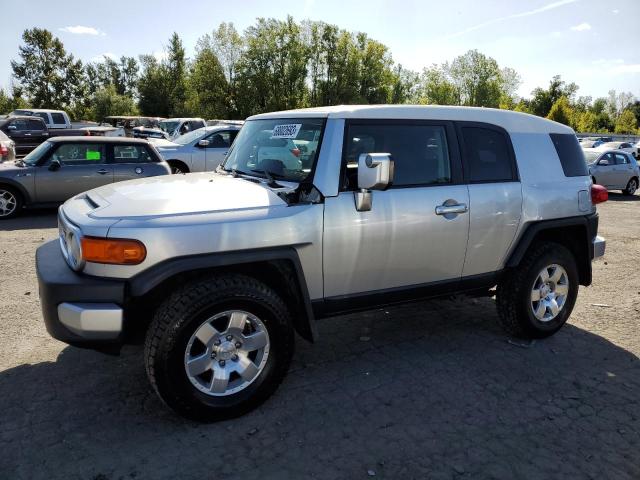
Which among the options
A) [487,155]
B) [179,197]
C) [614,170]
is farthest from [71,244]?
[614,170]

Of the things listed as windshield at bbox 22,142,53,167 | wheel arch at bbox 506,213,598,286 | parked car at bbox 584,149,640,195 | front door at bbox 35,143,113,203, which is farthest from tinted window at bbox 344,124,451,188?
parked car at bbox 584,149,640,195

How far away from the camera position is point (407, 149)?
3697 mm

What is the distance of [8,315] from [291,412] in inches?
120

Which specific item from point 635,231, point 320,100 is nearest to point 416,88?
point 320,100

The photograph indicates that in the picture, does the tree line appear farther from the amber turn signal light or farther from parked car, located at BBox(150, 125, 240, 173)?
the amber turn signal light

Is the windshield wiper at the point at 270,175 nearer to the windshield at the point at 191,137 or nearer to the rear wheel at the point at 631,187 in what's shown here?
the windshield at the point at 191,137

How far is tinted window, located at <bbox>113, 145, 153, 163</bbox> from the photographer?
998 centimetres

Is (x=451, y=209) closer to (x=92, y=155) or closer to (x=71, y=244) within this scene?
(x=71, y=244)

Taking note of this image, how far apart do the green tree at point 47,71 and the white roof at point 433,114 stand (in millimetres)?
69872

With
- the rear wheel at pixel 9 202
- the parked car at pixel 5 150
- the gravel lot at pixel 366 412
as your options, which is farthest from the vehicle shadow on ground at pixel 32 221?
the gravel lot at pixel 366 412

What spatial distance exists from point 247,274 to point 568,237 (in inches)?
120

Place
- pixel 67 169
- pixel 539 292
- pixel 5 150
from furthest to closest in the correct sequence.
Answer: pixel 5 150 < pixel 67 169 < pixel 539 292

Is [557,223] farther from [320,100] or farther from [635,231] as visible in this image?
[320,100]

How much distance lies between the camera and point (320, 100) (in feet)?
205
